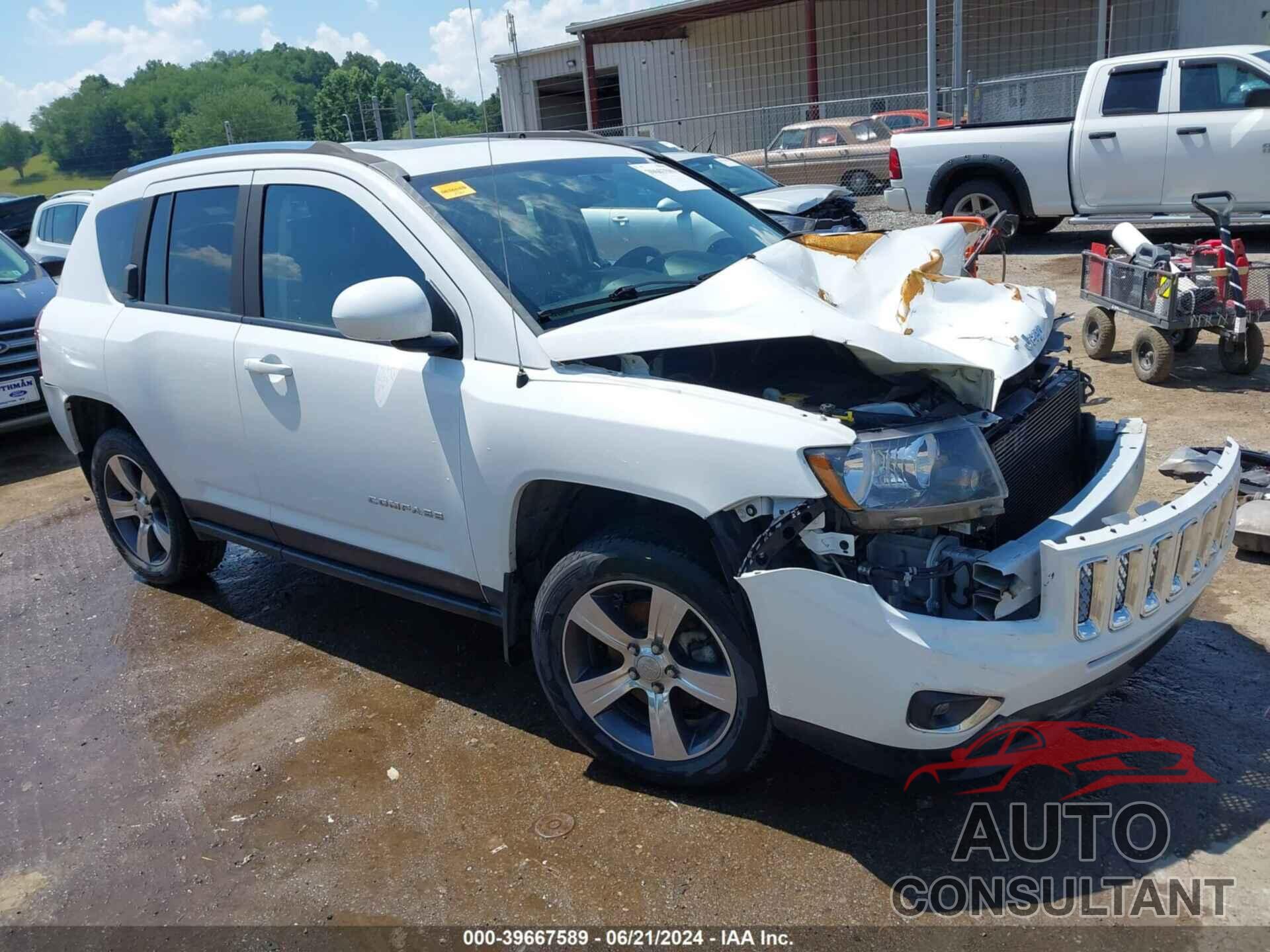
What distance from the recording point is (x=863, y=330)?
9.27 ft

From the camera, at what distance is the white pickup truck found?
10.3 meters

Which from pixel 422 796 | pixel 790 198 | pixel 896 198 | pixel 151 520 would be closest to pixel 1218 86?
pixel 790 198

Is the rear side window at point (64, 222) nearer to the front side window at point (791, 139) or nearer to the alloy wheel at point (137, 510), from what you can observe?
the alloy wheel at point (137, 510)

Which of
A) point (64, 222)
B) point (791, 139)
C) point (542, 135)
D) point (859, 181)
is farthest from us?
point (791, 139)

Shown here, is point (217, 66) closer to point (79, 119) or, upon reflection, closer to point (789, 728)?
point (79, 119)

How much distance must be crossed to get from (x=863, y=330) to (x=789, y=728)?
1078 millimetres

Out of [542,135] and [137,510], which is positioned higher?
[542,135]

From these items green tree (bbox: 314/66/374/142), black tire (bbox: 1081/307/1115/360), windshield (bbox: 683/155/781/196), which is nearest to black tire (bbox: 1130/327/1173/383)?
black tire (bbox: 1081/307/1115/360)

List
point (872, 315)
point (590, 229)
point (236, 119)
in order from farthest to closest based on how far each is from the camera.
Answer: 1. point (236, 119)
2. point (590, 229)
3. point (872, 315)

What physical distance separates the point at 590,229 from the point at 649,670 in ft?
5.30

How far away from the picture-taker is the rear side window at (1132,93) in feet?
35.6

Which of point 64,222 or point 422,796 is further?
point 64,222

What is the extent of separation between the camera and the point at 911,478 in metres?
2.65

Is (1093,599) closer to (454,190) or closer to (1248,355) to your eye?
(454,190)
